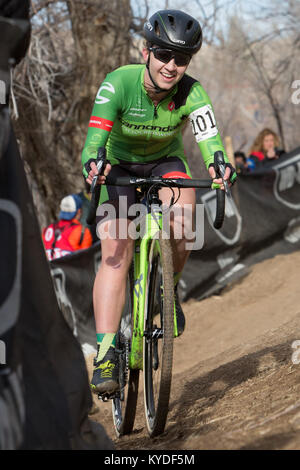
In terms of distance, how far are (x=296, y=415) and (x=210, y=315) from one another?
589cm

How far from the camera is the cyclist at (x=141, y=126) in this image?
3842 millimetres

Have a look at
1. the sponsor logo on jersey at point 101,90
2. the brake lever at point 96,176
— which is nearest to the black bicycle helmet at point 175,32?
the sponsor logo on jersey at point 101,90

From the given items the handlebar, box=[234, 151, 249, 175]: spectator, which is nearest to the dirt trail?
the handlebar

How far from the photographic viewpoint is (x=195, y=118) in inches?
160

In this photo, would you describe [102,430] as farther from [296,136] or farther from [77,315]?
[296,136]

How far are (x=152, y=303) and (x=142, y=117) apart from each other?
1.21 meters

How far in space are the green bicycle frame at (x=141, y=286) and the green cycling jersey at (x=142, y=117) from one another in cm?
52

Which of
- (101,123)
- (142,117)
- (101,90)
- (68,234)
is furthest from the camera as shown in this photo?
(68,234)

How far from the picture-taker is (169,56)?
12.8ft

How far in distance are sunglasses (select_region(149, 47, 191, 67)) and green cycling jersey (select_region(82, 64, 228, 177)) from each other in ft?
0.61

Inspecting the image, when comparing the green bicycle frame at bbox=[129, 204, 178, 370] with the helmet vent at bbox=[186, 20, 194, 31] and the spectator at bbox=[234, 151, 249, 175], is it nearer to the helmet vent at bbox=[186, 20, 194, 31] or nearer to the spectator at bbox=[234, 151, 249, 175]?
the helmet vent at bbox=[186, 20, 194, 31]

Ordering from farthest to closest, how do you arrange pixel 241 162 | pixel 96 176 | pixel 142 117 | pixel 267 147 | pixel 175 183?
pixel 241 162
pixel 267 147
pixel 142 117
pixel 175 183
pixel 96 176

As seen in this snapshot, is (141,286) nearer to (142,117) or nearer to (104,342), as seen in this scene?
(104,342)

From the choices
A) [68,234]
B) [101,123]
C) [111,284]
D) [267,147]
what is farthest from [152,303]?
[267,147]
